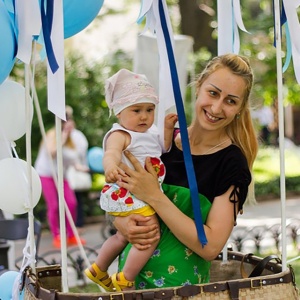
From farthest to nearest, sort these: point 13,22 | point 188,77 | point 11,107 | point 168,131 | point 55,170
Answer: point 188,77 → point 55,170 → point 11,107 → point 13,22 → point 168,131

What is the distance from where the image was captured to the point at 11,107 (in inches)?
152

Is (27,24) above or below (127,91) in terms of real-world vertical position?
above

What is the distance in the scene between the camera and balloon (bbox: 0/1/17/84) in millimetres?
3277

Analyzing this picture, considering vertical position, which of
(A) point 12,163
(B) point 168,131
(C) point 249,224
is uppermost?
(B) point 168,131

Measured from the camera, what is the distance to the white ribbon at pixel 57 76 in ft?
8.91

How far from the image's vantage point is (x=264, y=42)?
13094mm

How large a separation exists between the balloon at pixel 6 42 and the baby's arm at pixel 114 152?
62 centimetres

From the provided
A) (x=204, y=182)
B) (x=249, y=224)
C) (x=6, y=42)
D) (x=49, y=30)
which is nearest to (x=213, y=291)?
(x=204, y=182)

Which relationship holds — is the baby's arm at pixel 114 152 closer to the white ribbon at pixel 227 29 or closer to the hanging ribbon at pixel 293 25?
the hanging ribbon at pixel 293 25

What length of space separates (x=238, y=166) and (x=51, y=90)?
770 millimetres

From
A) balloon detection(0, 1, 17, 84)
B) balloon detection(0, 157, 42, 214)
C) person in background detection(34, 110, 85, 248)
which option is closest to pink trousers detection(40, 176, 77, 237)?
person in background detection(34, 110, 85, 248)

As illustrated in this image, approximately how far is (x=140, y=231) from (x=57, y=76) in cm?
67

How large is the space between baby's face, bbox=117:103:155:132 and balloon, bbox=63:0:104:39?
0.81 metres

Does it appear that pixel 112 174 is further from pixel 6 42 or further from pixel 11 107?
pixel 11 107
